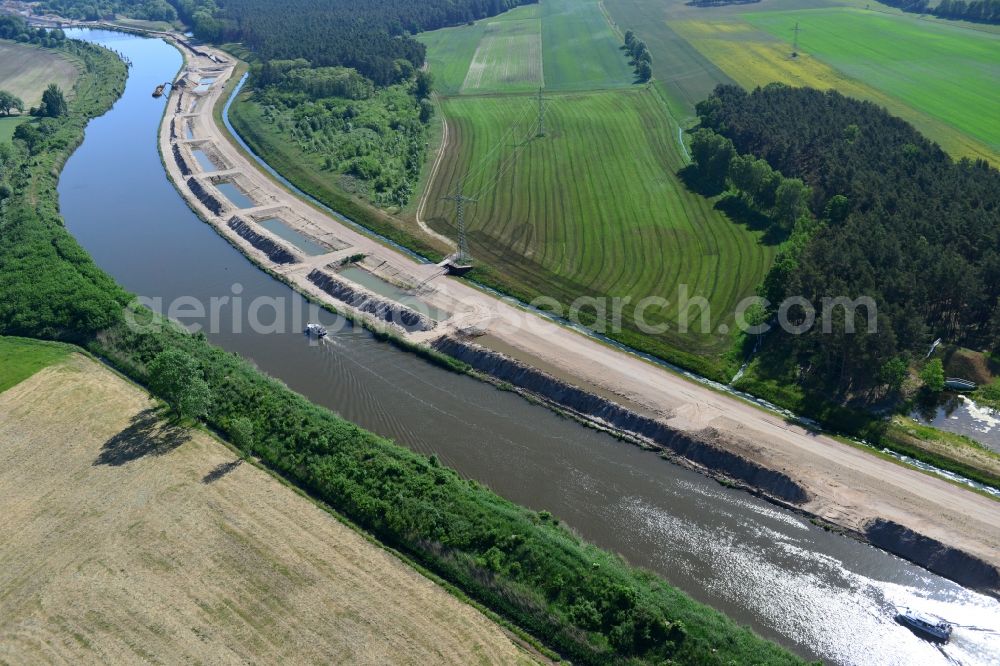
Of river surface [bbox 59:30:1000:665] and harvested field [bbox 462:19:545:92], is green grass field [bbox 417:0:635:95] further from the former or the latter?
river surface [bbox 59:30:1000:665]

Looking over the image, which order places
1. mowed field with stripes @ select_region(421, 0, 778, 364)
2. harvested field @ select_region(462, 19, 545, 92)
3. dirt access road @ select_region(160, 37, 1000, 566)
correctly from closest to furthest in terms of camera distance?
dirt access road @ select_region(160, 37, 1000, 566)
mowed field with stripes @ select_region(421, 0, 778, 364)
harvested field @ select_region(462, 19, 545, 92)

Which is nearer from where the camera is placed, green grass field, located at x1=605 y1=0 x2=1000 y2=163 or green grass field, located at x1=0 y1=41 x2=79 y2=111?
green grass field, located at x1=605 y1=0 x2=1000 y2=163

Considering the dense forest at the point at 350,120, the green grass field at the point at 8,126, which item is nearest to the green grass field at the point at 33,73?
the green grass field at the point at 8,126

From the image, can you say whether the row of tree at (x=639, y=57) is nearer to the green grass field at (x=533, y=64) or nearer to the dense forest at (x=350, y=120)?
the green grass field at (x=533, y=64)

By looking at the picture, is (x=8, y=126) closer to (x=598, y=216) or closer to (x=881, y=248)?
(x=598, y=216)

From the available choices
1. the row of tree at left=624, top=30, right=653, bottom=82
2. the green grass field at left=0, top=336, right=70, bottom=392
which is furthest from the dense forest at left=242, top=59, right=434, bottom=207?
the green grass field at left=0, top=336, right=70, bottom=392

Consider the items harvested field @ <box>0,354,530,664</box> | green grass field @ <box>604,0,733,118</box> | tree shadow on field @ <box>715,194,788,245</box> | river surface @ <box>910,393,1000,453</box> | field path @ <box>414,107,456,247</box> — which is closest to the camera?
harvested field @ <box>0,354,530,664</box>

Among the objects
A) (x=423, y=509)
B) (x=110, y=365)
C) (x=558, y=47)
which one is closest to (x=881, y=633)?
(x=423, y=509)
